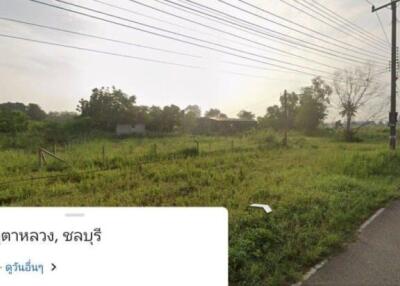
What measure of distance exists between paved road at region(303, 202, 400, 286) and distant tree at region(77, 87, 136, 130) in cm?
3128

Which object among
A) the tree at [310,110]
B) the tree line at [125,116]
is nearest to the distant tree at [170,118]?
the tree line at [125,116]

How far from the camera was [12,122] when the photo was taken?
2134 centimetres

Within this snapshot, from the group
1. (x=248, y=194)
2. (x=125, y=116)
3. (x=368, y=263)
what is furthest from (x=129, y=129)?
(x=368, y=263)

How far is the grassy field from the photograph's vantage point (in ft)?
13.5

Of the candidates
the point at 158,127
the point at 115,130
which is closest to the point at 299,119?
the point at 158,127

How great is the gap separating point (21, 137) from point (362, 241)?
19.4m

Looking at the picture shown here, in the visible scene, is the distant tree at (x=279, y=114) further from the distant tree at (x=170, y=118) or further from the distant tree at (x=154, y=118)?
the distant tree at (x=154, y=118)

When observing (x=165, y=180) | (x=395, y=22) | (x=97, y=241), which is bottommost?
(x=165, y=180)

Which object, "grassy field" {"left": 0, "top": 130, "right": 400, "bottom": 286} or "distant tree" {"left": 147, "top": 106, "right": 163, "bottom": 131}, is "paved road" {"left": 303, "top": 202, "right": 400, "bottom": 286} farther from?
"distant tree" {"left": 147, "top": 106, "right": 163, "bottom": 131}

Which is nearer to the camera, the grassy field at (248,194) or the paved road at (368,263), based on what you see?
the paved road at (368,263)

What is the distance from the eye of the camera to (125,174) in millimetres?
10867

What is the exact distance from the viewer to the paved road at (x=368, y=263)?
3.54m

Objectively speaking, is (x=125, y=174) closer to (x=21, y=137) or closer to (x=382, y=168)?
(x=382, y=168)

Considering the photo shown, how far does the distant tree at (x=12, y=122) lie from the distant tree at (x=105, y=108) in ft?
35.2
